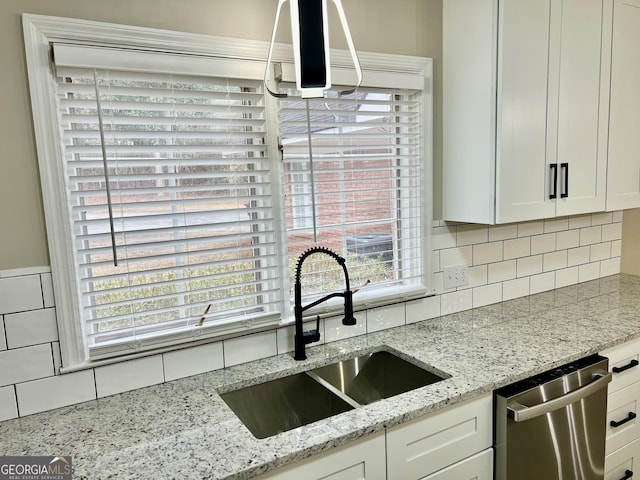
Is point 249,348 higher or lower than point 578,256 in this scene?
lower

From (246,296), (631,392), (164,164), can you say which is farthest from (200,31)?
(631,392)

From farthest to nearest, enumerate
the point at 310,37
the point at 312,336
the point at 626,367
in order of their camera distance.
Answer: the point at 626,367, the point at 312,336, the point at 310,37

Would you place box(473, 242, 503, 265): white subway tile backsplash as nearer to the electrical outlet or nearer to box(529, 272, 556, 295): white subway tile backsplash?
the electrical outlet

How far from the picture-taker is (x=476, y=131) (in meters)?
1.92

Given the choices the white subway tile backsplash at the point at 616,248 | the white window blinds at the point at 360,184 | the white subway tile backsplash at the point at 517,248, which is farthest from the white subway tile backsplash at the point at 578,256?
the white window blinds at the point at 360,184

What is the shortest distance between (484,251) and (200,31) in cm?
163

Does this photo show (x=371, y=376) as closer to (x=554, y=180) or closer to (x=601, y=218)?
(x=554, y=180)

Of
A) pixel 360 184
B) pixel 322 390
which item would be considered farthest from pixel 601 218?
pixel 322 390

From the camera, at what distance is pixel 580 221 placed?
8.76 ft

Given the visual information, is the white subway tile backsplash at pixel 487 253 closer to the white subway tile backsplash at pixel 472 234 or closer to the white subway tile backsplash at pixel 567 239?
the white subway tile backsplash at pixel 472 234

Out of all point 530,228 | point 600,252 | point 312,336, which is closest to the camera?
point 312,336

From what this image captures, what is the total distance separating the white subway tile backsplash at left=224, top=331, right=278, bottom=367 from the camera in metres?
1.69

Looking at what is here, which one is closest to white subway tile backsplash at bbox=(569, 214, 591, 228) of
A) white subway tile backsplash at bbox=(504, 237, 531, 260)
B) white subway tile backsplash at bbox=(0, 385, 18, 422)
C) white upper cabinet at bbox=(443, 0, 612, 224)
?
white subway tile backsplash at bbox=(504, 237, 531, 260)

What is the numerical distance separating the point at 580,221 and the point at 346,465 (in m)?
2.15
